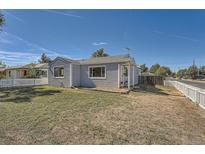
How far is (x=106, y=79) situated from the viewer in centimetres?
1333

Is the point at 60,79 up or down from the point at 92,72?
down

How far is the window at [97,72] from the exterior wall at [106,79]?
368mm

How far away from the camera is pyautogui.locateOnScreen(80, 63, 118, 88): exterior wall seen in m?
12.8

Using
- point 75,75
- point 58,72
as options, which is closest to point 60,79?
point 58,72

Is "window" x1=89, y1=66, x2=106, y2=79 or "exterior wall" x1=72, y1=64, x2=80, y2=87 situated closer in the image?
"window" x1=89, y1=66, x2=106, y2=79

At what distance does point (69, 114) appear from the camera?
5273 millimetres

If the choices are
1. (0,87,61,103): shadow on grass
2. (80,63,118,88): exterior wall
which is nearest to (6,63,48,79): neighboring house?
(80,63,118,88): exterior wall

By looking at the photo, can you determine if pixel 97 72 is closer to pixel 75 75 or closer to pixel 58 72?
pixel 75 75

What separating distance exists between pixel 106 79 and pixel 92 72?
1756 mm

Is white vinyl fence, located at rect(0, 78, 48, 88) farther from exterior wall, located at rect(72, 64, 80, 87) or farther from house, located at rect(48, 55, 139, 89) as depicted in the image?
exterior wall, located at rect(72, 64, 80, 87)

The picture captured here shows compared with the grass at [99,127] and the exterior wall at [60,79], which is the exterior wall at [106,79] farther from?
the grass at [99,127]

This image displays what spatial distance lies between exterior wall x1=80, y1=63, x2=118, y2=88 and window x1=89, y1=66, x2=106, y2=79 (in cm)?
37

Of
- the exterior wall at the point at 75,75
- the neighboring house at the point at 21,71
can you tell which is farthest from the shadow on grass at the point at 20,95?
the neighboring house at the point at 21,71
